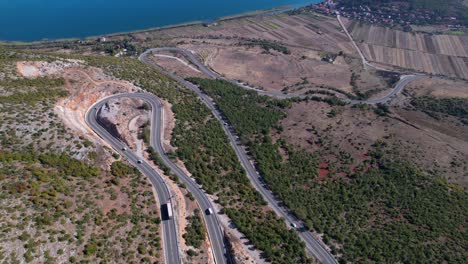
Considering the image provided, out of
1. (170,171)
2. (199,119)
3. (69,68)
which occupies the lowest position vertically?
(170,171)

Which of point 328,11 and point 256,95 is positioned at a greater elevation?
point 328,11

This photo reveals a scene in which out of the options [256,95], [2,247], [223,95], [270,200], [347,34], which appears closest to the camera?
[2,247]

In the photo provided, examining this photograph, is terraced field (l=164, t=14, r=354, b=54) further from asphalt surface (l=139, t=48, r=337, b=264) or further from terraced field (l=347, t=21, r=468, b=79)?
asphalt surface (l=139, t=48, r=337, b=264)

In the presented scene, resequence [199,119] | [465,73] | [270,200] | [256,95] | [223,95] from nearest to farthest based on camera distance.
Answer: [270,200] → [199,119] → [223,95] → [256,95] → [465,73]

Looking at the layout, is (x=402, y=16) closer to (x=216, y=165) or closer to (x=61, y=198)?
(x=216, y=165)

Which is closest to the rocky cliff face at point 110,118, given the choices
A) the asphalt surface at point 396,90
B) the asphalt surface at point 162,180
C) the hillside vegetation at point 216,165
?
the asphalt surface at point 162,180

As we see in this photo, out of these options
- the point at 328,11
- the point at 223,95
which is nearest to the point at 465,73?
the point at 328,11

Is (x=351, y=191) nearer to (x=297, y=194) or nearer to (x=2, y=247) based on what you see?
(x=297, y=194)

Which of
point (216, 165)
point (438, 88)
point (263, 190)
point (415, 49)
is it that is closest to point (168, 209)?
point (216, 165)
